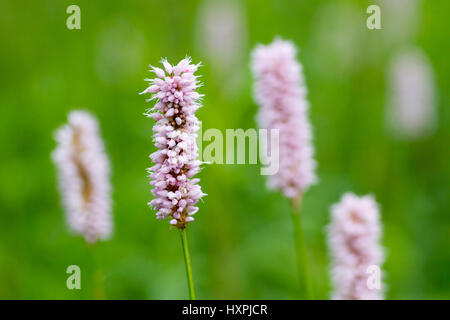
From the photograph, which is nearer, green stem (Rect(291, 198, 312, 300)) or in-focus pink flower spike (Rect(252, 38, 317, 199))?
green stem (Rect(291, 198, 312, 300))

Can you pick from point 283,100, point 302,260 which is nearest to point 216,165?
point 283,100

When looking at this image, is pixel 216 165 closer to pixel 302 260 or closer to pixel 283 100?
pixel 283 100

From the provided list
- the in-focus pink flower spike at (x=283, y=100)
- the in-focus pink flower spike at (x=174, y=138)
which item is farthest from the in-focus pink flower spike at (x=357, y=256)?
the in-focus pink flower spike at (x=174, y=138)

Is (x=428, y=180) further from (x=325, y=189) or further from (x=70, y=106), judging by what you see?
(x=70, y=106)

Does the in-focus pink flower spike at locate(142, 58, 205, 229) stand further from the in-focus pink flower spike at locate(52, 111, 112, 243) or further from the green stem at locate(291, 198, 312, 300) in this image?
the in-focus pink flower spike at locate(52, 111, 112, 243)

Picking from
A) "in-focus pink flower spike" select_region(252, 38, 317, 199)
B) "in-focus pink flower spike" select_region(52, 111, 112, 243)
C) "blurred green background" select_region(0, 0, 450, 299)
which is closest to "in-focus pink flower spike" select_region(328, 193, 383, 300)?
"in-focus pink flower spike" select_region(252, 38, 317, 199)
